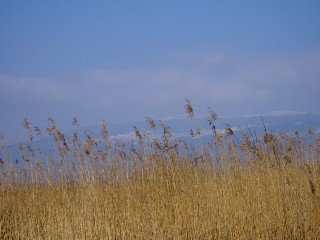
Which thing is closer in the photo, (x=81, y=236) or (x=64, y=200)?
(x=81, y=236)

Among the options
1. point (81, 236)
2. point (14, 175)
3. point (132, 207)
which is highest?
point (14, 175)

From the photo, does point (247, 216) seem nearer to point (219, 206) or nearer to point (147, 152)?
point (219, 206)

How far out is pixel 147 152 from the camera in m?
5.41

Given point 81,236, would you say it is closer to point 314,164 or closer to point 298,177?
point 298,177

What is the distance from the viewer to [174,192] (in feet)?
17.0

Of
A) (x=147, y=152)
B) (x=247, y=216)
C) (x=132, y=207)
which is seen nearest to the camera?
(x=247, y=216)

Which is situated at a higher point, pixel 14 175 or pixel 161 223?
pixel 14 175

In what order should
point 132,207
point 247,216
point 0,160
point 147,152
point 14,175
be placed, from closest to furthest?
point 247,216 < point 132,207 < point 147,152 < point 14,175 < point 0,160

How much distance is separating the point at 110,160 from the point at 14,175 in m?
2.00

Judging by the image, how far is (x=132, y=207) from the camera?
507 centimetres

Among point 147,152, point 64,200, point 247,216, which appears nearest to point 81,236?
point 64,200

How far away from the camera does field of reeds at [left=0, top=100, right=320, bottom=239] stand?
15.9 ft

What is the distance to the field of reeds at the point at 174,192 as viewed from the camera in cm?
484

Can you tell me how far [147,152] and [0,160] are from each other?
2.99 meters
